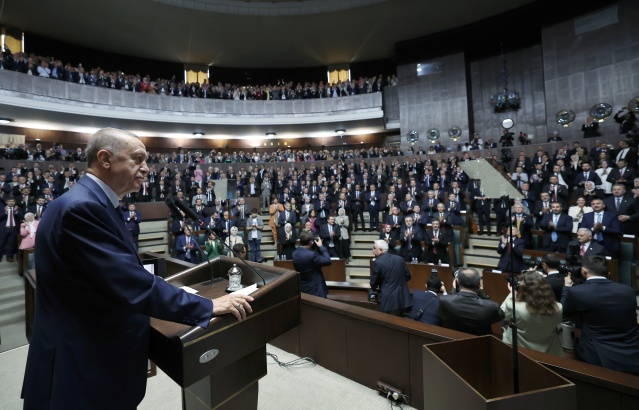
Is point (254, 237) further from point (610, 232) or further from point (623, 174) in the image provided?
point (623, 174)

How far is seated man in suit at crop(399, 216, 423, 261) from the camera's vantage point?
681 cm

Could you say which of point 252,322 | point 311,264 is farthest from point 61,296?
point 311,264

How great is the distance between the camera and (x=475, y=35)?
1545 cm

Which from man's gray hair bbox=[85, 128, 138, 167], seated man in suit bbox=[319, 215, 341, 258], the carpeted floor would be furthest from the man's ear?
seated man in suit bbox=[319, 215, 341, 258]

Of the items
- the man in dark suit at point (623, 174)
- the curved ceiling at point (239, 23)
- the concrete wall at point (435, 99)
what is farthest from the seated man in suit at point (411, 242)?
the curved ceiling at point (239, 23)

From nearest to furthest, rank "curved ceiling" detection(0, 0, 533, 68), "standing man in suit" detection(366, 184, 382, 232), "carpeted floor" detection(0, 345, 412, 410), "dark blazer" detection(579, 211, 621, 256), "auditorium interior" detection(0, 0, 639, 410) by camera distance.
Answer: "auditorium interior" detection(0, 0, 639, 410), "carpeted floor" detection(0, 345, 412, 410), "dark blazer" detection(579, 211, 621, 256), "standing man in suit" detection(366, 184, 382, 232), "curved ceiling" detection(0, 0, 533, 68)

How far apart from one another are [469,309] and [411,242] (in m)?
4.42

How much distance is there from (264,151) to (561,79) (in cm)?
1447

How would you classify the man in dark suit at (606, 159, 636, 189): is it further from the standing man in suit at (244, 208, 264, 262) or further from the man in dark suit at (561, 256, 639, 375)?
the standing man in suit at (244, 208, 264, 262)

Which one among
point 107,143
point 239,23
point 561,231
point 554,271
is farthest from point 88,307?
point 239,23

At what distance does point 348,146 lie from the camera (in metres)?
19.9

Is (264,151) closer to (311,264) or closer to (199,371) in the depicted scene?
(311,264)

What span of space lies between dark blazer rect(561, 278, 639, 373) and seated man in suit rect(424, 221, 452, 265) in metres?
4.11

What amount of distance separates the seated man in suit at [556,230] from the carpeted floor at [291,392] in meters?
4.79
